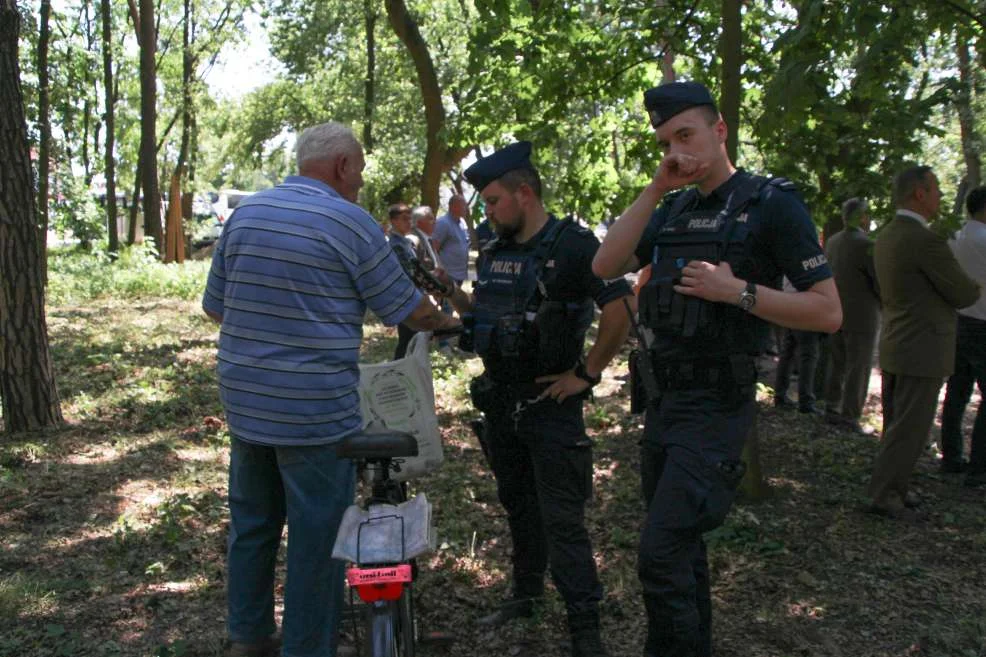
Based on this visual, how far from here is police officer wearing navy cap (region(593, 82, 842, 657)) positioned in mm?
3170

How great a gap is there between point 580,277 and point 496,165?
1.89 ft

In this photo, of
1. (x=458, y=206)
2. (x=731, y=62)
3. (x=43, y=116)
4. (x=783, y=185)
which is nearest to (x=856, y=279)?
(x=731, y=62)

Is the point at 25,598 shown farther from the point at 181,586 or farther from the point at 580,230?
the point at 580,230

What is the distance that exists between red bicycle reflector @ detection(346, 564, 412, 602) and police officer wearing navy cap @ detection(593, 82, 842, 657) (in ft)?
2.63

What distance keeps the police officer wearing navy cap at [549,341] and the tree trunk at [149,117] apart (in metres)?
17.0

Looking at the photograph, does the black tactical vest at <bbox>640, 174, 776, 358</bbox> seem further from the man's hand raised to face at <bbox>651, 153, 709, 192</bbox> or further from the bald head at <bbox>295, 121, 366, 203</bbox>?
the bald head at <bbox>295, 121, 366, 203</bbox>

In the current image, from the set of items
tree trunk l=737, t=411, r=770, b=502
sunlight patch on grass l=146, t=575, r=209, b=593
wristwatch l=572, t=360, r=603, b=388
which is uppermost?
wristwatch l=572, t=360, r=603, b=388

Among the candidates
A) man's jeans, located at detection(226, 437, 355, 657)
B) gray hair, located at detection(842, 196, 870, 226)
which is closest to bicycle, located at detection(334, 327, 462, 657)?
man's jeans, located at detection(226, 437, 355, 657)

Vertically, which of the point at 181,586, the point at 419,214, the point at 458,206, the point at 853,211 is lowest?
the point at 181,586

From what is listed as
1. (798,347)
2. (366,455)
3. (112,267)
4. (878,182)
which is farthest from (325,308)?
(112,267)

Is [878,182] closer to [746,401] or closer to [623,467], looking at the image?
[623,467]

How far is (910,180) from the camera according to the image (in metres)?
5.97

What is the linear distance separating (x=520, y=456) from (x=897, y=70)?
135 inches

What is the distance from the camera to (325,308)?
3.41m
